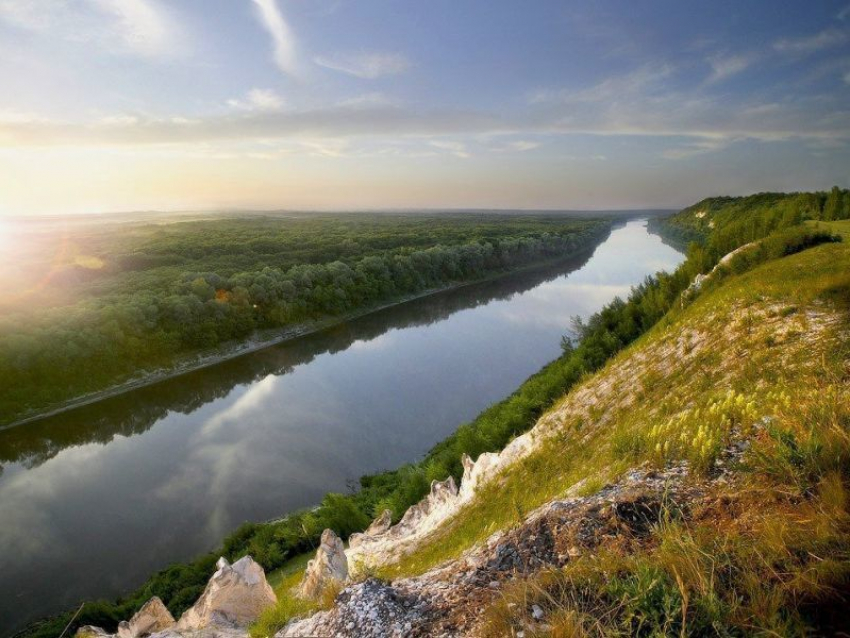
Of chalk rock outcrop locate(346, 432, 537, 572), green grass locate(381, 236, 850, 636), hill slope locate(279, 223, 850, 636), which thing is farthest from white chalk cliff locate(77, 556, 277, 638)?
green grass locate(381, 236, 850, 636)

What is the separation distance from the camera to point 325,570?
8047 millimetres

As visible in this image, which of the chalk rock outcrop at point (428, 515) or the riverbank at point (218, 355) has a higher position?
the chalk rock outcrop at point (428, 515)

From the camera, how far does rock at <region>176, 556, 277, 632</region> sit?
8383 mm

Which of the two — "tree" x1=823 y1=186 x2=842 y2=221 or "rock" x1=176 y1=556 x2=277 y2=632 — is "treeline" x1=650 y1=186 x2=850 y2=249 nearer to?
"tree" x1=823 y1=186 x2=842 y2=221

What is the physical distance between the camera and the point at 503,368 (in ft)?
132

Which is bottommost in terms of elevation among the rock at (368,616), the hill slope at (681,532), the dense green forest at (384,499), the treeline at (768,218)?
the dense green forest at (384,499)

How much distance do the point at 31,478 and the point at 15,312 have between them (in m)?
18.8

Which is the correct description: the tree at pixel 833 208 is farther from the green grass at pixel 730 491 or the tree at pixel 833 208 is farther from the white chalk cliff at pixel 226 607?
the white chalk cliff at pixel 226 607

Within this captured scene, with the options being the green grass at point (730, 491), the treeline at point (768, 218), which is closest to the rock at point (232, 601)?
the green grass at point (730, 491)

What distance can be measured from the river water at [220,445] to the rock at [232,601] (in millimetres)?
13403

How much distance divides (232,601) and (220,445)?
2279 centimetres

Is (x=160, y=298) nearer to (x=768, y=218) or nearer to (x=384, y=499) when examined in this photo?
(x=384, y=499)

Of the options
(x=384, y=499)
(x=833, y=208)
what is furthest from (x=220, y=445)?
(x=833, y=208)

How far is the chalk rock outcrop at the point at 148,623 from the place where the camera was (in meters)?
10.2
